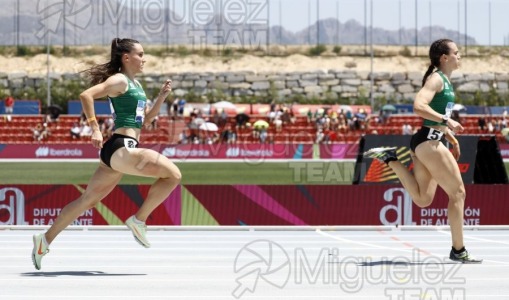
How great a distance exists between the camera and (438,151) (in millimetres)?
9805

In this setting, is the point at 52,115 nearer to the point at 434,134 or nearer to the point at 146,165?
the point at 434,134

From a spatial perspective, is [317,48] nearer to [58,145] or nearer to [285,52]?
[285,52]

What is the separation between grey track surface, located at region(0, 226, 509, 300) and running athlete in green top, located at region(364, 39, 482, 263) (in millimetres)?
456

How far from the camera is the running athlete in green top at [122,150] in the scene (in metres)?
9.16

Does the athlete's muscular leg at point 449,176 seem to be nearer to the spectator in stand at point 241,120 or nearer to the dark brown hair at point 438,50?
the dark brown hair at point 438,50

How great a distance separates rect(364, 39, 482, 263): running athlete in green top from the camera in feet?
32.1

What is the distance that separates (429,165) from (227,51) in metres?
80.0

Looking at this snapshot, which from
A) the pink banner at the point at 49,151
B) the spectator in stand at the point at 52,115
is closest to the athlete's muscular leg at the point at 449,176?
the pink banner at the point at 49,151

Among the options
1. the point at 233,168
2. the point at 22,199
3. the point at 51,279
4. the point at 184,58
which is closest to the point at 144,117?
the point at 51,279

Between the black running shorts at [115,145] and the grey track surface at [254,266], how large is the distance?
3.26 ft

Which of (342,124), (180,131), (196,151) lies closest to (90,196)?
(196,151)

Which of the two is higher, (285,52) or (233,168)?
(285,52)

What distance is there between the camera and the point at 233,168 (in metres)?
38.1

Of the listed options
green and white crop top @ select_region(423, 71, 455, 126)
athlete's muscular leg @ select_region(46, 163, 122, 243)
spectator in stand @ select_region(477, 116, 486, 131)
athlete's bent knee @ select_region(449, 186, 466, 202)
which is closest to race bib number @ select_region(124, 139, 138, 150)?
athlete's muscular leg @ select_region(46, 163, 122, 243)
